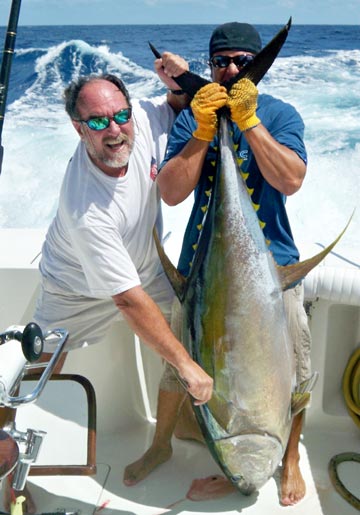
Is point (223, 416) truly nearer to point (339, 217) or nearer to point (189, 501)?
point (189, 501)

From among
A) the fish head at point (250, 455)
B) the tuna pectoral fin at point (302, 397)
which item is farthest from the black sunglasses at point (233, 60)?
the fish head at point (250, 455)

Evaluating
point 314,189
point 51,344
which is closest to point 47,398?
point 51,344

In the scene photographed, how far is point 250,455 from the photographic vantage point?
1.79 metres

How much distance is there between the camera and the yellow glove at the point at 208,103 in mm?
1564

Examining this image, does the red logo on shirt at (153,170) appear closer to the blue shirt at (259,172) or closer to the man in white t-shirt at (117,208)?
the man in white t-shirt at (117,208)

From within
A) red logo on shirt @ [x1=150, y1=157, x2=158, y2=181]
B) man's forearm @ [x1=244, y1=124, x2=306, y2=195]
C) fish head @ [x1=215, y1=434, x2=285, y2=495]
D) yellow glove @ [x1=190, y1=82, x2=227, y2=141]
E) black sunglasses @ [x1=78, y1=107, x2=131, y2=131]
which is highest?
yellow glove @ [x1=190, y1=82, x2=227, y2=141]

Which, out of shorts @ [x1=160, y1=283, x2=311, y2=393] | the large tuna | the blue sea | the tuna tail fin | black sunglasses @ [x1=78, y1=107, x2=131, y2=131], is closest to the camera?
the tuna tail fin

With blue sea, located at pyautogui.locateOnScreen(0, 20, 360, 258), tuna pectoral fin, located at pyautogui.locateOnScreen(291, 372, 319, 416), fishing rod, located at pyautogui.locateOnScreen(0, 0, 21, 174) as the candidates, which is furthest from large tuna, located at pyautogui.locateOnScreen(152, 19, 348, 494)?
blue sea, located at pyautogui.locateOnScreen(0, 20, 360, 258)

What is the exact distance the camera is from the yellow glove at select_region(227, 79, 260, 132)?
60.5 inches

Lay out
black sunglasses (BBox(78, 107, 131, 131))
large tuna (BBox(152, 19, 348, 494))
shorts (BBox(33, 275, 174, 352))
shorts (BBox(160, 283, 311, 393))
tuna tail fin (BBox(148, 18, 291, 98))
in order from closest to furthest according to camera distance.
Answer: tuna tail fin (BBox(148, 18, 291, 98))
large tuna (BBox(152, 19, 348, 494))
black sunglasses (BBox(78, 107, 131, 131))
shorts (BBox(160, 283, 311, 393))
shorts (BBox(33, 275, 174, 352))

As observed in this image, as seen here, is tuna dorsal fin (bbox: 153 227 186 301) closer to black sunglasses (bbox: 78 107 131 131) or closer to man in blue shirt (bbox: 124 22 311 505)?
man in blue shirt (bbox: 124 22 311 505)

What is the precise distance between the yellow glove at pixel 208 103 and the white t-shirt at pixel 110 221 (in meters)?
0.36

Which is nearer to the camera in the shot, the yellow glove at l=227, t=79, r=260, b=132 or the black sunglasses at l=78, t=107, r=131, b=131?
the yellow glove at l=227, t=79, r=260, b=132

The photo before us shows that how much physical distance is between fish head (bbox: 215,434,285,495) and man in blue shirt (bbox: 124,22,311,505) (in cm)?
23
